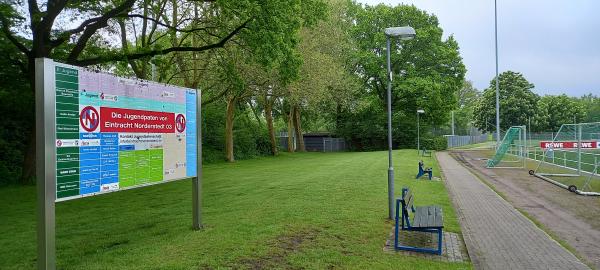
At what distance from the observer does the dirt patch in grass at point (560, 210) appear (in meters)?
7.72

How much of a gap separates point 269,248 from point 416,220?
7.78 feet

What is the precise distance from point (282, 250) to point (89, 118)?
3139 millimetres

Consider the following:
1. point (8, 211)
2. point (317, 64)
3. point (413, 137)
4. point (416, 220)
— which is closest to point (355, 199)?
point (416, 220)

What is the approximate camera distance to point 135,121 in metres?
6.17

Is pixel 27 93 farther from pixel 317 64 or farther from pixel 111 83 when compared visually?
pixel 317 64

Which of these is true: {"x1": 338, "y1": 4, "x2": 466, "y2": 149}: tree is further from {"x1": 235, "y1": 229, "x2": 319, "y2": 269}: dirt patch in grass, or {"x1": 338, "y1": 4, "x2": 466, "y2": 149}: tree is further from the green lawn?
{"x1": 235, "y1": 229, "x2": 319, "y2": 269}: dirt patch in grass

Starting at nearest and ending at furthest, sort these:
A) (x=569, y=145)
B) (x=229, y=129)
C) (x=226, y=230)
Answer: (x=226, y=230)
(x=569, y=145)
(x=229, y=129)

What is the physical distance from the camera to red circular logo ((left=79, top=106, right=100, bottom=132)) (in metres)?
5.21

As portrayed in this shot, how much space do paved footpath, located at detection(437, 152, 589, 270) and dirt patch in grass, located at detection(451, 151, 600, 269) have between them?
363mm

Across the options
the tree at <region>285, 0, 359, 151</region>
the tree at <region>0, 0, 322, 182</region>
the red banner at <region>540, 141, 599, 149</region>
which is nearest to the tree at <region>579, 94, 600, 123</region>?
the tree at <region>285, 0, 359, 151</region>

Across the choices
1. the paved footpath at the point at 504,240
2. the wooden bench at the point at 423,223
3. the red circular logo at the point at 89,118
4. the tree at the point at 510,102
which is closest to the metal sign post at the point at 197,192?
the red circular logo at the point at 89,118

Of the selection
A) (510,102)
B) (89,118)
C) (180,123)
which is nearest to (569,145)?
(180,123)

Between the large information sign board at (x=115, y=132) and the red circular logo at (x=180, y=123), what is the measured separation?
0.02 m

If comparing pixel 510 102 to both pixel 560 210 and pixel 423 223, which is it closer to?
pixel 560 210
